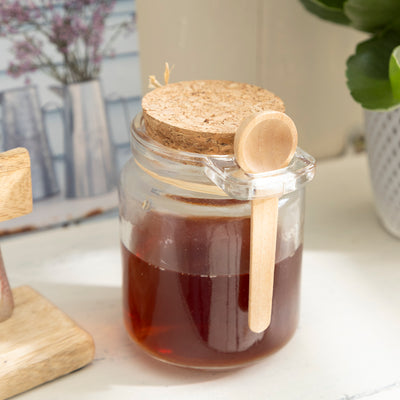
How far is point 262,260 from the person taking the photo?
0.46m

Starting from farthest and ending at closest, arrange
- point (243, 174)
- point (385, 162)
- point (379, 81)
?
point (385, 162) < point (379, 81) < point (243, 174)

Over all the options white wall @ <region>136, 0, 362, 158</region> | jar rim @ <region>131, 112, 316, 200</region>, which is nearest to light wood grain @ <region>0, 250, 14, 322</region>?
jar rim @ <region>131, 112, 316, 200</region>

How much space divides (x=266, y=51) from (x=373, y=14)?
7.9 inches

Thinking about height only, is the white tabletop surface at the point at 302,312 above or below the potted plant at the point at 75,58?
below

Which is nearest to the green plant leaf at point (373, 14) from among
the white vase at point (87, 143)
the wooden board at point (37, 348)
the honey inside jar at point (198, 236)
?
the honey inside jar at point (198, 236)

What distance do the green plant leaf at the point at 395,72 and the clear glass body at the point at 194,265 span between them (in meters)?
0.13

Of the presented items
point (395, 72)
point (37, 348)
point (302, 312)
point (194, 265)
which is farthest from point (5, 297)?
point (395, 72)

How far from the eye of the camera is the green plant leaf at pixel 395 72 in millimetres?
521

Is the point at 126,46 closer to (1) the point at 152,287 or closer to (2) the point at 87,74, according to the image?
(2) the point at 87,74

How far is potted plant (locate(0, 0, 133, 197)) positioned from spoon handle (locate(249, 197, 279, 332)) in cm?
32

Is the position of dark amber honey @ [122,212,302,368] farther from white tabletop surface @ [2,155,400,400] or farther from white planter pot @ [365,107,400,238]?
white planter pot @ [365,107,400,238]

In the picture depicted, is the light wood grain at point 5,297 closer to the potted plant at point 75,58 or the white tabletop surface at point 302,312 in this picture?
the white tabletop surface at point 302,312

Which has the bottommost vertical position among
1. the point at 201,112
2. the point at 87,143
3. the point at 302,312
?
the point at 302,312

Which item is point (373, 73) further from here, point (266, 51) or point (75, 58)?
point (75, 58)
